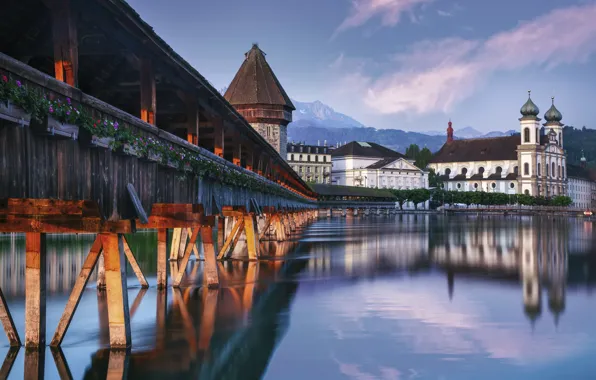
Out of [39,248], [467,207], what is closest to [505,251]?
[39,248]

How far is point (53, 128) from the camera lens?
33.5 feet

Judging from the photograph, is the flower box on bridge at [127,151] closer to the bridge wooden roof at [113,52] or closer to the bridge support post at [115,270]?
the bridge support post at [115,270]

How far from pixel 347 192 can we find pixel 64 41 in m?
131

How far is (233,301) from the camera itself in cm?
2091

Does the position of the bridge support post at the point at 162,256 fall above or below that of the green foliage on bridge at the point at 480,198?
below

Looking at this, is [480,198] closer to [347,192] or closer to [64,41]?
[347,192]

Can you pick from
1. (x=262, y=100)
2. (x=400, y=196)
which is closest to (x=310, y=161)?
(x=400, y=196)

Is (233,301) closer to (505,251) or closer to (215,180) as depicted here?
(215,180)

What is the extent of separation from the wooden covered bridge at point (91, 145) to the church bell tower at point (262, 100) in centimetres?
5971

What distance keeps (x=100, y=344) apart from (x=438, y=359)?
6241mm

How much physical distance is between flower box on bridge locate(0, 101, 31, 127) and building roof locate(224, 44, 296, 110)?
72124mm

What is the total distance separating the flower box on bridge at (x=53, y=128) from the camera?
10000mm

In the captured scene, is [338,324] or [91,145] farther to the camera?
[338,324]

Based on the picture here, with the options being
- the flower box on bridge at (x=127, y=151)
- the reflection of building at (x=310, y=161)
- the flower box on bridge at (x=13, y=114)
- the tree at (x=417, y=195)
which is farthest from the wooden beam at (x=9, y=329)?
the reflection of building at (x=310, y=161)
